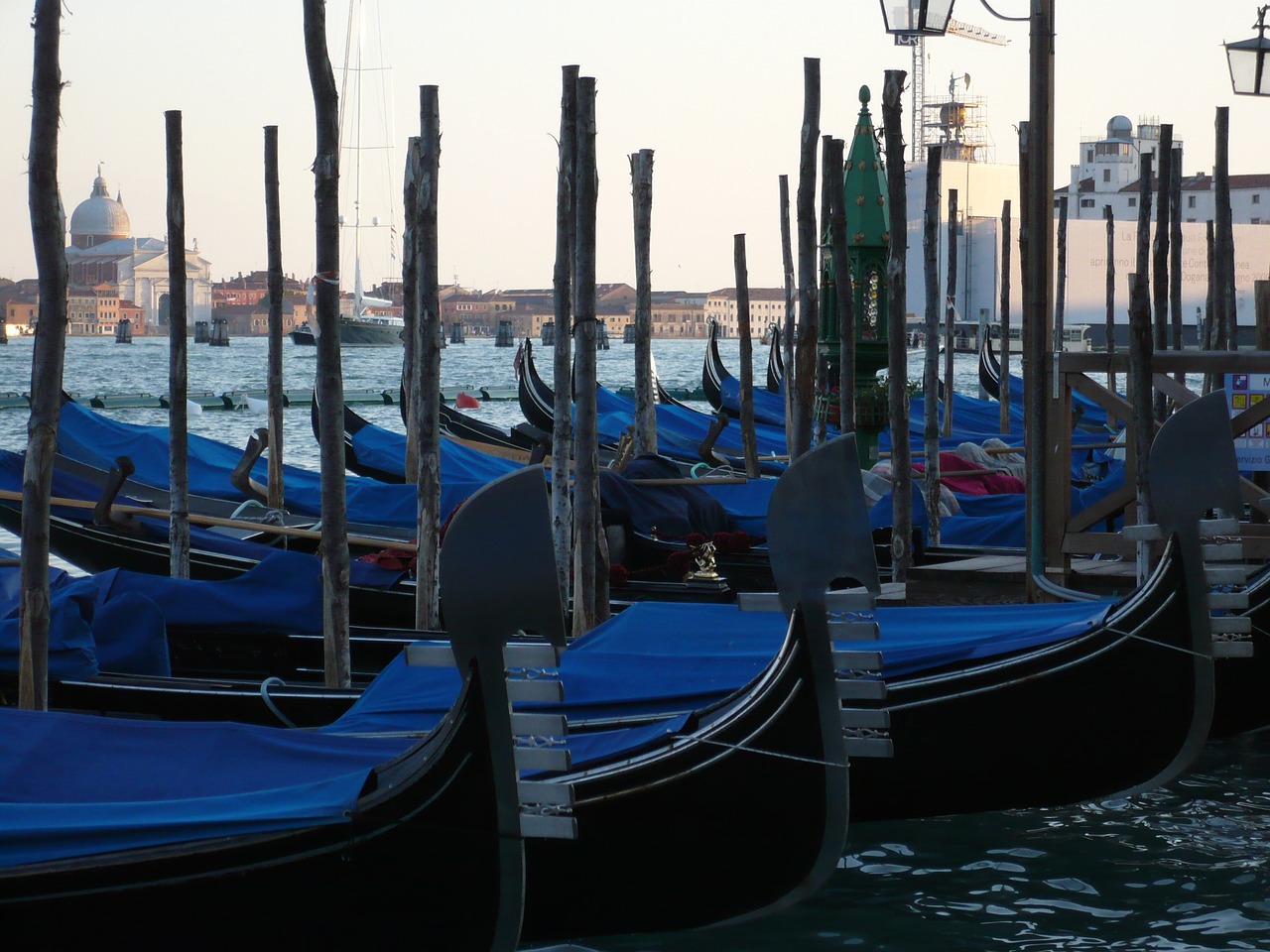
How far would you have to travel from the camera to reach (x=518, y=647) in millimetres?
2463

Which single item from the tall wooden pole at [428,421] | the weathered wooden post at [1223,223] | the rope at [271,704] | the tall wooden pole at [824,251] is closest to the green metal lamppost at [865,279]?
the tall wooden pole at [824,251]

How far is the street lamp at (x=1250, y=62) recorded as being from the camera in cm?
518

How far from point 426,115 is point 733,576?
1.97 m

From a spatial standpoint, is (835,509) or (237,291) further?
(237,291)

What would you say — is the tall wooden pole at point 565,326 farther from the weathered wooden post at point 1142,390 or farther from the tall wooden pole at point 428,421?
the weathered wooden post at point 1142,390

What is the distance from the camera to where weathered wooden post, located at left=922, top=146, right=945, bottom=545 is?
21.4 feet

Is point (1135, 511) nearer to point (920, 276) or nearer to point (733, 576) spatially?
point (733, 576)

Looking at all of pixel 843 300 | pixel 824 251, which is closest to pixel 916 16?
pixel 843 300

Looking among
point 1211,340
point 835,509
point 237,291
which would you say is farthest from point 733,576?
point 237,291

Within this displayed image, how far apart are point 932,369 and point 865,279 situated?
2.32 ft

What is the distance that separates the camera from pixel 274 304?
266 inches

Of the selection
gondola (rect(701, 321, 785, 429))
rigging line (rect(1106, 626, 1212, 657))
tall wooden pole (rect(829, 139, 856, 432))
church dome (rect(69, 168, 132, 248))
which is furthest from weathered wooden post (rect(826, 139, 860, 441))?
church dome (rect(69, 168, 132, 248))

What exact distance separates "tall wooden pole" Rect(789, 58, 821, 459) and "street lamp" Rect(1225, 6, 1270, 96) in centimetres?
142

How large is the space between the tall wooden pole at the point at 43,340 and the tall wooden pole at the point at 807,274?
264cm
